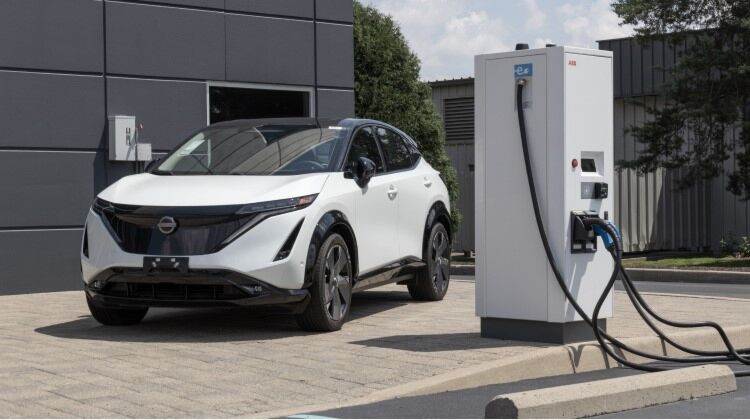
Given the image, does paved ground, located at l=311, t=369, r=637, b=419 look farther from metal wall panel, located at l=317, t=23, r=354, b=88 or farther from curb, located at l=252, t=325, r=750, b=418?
metal wall panel, located at l=317, t=23, r=354, b=88

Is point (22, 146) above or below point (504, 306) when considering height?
above

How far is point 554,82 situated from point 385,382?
2.60 meters

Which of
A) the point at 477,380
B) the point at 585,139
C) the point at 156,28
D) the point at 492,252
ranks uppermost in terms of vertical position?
the point at 156,28

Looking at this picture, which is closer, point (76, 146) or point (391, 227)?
point (391, 227)

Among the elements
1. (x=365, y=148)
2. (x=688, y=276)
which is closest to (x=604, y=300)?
(x=365, y=148)

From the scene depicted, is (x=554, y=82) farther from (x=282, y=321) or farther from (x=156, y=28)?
(x=156, y=28)

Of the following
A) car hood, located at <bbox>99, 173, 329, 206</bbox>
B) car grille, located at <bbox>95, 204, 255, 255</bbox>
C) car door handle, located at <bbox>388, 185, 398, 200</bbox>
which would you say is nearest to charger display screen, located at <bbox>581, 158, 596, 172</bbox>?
car hood, located at <bbox>99, 173, 329, 206</bbox>

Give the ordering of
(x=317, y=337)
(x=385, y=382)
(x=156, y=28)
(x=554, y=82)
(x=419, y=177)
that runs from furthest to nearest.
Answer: (x=156, y=28), (x=419, y=177), (x=317, y=337), (x=554, y=82), (x=385, y=382)

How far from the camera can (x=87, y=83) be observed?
13.3 metres

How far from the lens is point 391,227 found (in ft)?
34.8

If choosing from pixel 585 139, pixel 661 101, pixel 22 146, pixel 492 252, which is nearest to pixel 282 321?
pixel 492 252

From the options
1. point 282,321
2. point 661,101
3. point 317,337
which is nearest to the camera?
point 317,337

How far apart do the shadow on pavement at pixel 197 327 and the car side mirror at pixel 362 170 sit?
1.23 m

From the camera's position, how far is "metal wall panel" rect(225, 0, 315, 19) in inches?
583
